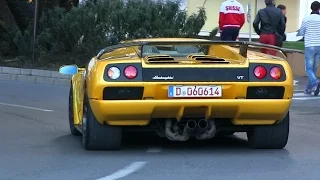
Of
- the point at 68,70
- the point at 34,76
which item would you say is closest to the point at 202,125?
the point at 68,70

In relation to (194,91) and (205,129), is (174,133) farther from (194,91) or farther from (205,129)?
(194,91)

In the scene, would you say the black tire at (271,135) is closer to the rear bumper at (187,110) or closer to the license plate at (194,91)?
the rear bumper at (187,110)

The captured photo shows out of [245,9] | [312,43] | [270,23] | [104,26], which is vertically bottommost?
[312,43]

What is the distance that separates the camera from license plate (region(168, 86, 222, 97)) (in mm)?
7738

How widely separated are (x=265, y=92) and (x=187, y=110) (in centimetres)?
77

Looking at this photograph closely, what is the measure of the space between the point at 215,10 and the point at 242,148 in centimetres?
2132

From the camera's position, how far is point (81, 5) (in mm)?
19891

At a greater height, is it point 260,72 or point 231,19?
point 231,19

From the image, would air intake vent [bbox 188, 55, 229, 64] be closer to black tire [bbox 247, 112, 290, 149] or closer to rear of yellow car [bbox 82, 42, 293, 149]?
rear of yellow car [bbox 82, 42, 293, 149]

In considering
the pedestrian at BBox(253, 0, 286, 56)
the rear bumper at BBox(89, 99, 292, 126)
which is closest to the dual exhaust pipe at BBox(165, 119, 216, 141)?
the rear bumper at BBox(89, 99, 292, 126)

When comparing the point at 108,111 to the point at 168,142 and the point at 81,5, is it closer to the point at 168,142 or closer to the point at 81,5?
the point at 168,142

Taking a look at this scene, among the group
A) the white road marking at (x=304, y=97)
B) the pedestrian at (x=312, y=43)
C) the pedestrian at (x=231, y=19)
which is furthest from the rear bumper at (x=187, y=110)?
the pedestrian at (x=231, y=19)

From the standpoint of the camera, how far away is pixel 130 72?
7.75 meters

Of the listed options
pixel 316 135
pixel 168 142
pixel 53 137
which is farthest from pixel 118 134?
pixel 316 135
